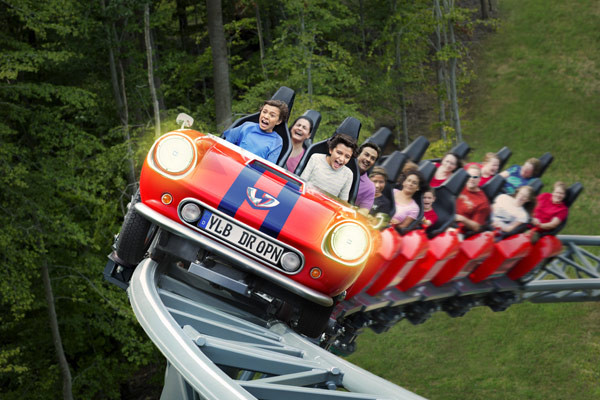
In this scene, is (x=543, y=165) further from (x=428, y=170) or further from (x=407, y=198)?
(x=407, y=198)

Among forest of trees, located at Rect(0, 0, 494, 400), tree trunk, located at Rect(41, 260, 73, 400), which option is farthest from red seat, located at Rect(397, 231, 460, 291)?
tree trunk, located at Rect(41, 260, 73, 400)

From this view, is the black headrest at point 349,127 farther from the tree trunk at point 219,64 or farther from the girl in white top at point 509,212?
the tree trunk at point 219,64

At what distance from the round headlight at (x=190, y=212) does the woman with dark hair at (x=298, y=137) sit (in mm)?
2216

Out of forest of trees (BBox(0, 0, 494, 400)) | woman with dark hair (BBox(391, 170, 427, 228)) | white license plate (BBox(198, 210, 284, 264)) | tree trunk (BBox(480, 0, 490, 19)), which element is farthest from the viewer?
tree trunk (BBox(480, 0, 490, 19))

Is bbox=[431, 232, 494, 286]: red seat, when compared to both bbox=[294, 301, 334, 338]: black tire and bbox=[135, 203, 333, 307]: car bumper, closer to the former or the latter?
bbox=[294, 301, 334, 338]: black tire

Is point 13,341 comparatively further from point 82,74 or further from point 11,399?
point 82,74

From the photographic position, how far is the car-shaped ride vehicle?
4.33 m

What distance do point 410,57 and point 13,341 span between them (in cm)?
1552

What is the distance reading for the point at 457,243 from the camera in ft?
26.1

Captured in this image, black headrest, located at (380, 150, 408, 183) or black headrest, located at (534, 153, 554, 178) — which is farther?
black headrest, located at (534, 153, 554, 178)

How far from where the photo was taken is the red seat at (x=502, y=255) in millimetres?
8836

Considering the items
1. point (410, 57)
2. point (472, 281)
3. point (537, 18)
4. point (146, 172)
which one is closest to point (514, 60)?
point (537, 18)

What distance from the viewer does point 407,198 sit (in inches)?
283

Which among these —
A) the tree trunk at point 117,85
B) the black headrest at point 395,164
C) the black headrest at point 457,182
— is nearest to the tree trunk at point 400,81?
the tree trunk at point 117,85
